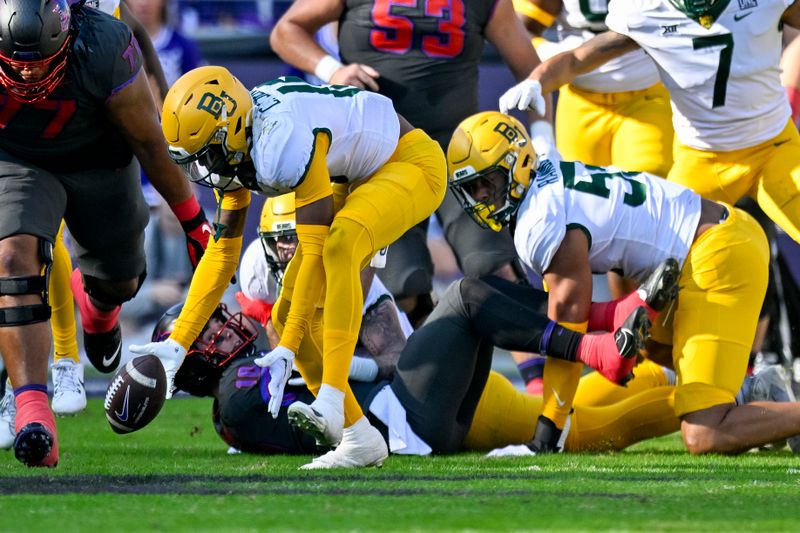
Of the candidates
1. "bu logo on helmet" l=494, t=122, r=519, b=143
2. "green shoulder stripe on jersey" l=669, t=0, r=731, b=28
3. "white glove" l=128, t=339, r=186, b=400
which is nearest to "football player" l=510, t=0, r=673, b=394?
"green shoulder stripe on jersey" l=669, t=0, r=731, b=28

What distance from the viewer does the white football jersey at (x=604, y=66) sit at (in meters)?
6.88

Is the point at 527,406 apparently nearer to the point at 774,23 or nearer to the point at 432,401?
the point at 432,401

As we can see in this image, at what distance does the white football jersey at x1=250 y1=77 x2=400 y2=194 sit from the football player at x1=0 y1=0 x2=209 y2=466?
597 millimetres

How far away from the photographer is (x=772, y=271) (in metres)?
7.34

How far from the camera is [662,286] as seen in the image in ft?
16.9

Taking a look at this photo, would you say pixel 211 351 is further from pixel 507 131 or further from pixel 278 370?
pixel 507 131

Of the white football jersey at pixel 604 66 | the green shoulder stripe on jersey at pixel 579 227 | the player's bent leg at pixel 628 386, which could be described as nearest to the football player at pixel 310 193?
the green shoulder stripe on jersey at pixel 579 227

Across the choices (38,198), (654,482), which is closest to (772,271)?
(654,482)

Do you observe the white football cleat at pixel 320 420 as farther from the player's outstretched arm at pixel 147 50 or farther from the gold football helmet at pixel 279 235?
the player's outstretched arm at pixel 147 50

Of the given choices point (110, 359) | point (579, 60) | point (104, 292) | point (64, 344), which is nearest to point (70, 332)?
point (64, 344)

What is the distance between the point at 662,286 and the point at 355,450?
131 centimetres

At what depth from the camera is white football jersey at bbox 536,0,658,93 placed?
6.88 m

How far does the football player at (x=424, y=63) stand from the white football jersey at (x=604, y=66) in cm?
35

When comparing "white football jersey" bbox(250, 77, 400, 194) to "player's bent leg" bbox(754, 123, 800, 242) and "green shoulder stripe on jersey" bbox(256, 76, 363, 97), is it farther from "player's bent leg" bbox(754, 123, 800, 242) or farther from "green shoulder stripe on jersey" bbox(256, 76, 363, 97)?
"player's bent leg" bbox(754, 123, 800, 242)
